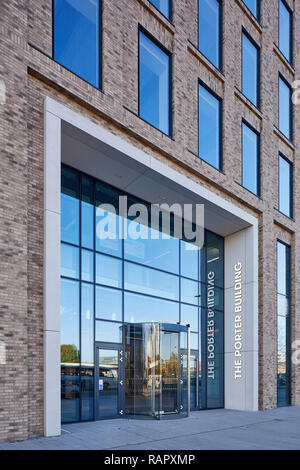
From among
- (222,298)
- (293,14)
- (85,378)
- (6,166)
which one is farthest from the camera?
(293,14)

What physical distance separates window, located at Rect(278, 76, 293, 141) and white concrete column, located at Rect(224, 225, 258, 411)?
6.46m

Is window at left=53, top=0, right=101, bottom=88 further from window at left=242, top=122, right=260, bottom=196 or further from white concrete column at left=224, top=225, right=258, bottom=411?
white concrete column at left=224, top=225, right=258, bottom=411

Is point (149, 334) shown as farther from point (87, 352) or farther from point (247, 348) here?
point (247, 348)

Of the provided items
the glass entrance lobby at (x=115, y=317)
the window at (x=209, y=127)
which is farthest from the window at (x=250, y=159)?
the glass entrance lobby at (x=115, y=317)

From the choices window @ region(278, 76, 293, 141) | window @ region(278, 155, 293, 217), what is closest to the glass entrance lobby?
window @ region(278, 155, 293, 217)

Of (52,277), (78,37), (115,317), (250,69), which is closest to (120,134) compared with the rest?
(78,37)

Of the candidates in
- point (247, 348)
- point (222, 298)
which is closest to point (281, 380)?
point (247, 348)

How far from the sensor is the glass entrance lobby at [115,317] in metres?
13.2

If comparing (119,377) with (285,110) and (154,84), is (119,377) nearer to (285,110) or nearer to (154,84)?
(154,84)

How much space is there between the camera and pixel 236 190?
719 inches

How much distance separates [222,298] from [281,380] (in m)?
4.59

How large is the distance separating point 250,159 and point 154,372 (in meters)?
10.1

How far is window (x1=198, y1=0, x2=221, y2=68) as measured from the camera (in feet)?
57.6

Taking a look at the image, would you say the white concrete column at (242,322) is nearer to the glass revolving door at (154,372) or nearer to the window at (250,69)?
the glass revolving door at (154,372)
